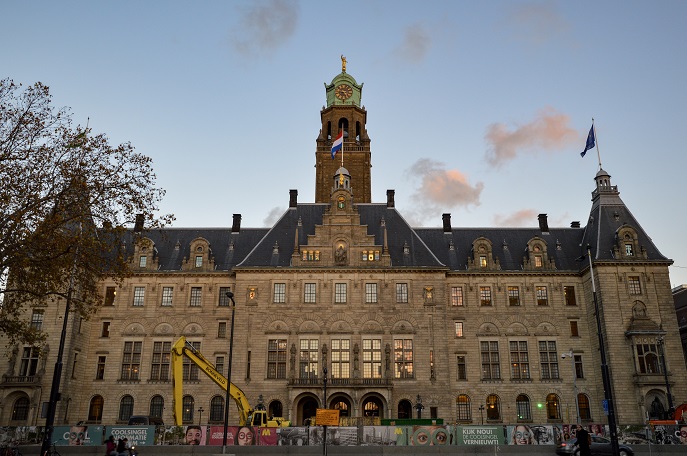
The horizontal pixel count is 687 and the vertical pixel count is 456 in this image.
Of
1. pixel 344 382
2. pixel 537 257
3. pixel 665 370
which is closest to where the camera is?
pixel 665 370

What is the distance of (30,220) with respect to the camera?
2556cm

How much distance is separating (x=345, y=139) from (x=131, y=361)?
129 ft

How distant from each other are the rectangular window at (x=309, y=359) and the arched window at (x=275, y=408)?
2.94 metres

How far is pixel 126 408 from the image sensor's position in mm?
49656

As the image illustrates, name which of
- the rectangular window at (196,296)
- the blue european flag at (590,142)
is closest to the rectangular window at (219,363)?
the rectangular window at (196,296)

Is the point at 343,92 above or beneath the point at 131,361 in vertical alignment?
above

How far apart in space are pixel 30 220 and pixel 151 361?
28.5m

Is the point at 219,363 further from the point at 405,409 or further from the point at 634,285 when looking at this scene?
the point at 634,285

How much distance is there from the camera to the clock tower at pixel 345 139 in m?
72.4

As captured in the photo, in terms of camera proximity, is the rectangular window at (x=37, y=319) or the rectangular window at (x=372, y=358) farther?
the rectangular window at (x=37, y=319)

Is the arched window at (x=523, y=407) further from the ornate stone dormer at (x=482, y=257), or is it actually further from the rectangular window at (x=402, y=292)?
the rectangular window at (x=402, y=292)

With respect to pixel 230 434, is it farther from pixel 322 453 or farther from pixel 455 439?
pixel 455 439

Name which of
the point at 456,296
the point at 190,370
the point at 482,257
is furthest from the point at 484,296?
the point at 190,370

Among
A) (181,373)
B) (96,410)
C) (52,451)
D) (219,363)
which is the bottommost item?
(52,451)
